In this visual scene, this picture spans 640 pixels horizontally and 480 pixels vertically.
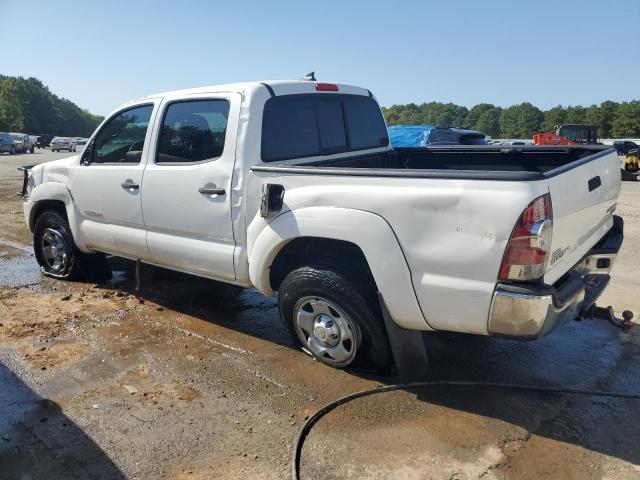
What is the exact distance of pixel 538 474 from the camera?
105 inches

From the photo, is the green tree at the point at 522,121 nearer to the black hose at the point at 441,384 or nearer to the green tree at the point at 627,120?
the green tree at the point at 627,120

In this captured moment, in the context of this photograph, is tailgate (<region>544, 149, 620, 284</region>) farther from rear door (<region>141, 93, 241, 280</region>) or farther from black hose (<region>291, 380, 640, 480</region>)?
rear door (<region>141, 93, 241, 280</region>)

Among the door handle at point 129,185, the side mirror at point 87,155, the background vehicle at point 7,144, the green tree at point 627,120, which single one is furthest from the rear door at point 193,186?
the green tree at point 627,120

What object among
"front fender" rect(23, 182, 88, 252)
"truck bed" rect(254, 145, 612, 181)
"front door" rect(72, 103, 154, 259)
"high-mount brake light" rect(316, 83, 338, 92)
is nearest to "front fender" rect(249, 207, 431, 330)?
"truck bed" rect(254, 145, 612, 181)

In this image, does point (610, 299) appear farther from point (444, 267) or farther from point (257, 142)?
point (257, 142)

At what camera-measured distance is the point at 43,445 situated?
2.89 m

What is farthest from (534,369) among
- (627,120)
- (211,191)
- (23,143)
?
(627,120)

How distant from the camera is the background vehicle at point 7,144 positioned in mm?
34469

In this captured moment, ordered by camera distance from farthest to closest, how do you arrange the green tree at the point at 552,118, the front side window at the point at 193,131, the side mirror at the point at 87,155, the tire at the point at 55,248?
the green tree at the point at 552,118, the tire at the point at 55,248, the side mirror at the point at 87,155, the front side window at the point at 193,131

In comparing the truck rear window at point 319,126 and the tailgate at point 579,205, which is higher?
the truck rear window at point 319,126

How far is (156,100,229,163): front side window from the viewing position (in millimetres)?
4008

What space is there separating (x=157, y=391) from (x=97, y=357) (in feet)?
2.56

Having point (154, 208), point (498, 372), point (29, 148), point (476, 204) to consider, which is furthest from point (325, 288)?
point (29, 148)

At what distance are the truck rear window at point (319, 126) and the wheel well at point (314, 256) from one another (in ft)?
2.32
